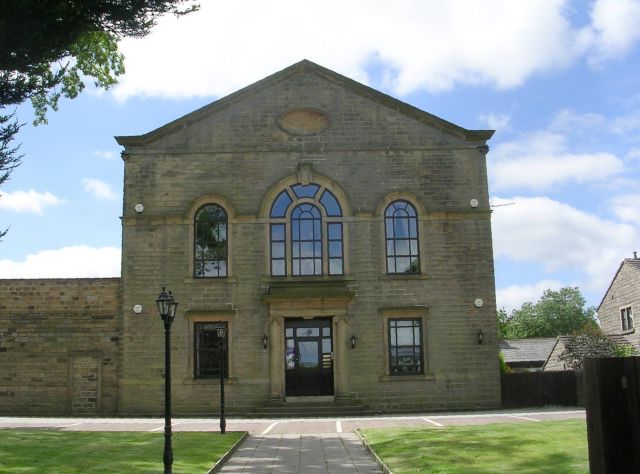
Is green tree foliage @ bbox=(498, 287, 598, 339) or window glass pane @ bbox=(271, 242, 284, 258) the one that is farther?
green tree foliage @ bbox=(498, 287, 598, 339)

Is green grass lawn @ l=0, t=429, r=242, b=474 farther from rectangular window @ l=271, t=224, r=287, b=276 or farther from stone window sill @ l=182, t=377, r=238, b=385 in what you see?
rectangular window @ l=271, t=224, r=287, b=276

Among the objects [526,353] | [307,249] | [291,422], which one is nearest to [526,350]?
[526,353]

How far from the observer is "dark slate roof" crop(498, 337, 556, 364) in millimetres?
51125

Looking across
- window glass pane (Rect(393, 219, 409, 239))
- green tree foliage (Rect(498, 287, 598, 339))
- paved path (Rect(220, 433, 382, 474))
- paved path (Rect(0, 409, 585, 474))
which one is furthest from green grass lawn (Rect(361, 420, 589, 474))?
green tree foliage (Rect(498, 287, 598, 339))

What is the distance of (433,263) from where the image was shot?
26.1 meters

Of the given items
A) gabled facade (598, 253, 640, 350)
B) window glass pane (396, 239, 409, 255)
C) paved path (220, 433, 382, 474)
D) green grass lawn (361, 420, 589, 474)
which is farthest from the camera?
gabled facade (598, 253, 640, 350)

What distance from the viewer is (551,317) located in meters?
98.1

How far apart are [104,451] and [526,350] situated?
42834 millimetres

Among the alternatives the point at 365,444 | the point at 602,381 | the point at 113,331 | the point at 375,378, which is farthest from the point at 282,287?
the point at 602,381

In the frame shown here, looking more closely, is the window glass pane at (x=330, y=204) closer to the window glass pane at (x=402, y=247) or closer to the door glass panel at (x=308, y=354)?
the window glass pane at (x=402, y=247)

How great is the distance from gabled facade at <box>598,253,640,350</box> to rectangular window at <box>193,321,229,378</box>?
23361 mm

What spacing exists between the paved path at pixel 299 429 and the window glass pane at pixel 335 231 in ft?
20.9

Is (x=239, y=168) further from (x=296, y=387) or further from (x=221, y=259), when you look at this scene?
(x=296, y=387)

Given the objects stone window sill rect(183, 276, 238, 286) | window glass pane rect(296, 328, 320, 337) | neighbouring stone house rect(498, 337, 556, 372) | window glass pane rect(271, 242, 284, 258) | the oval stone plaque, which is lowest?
neighbouring stone house rect(498, 337, 556, 372)
